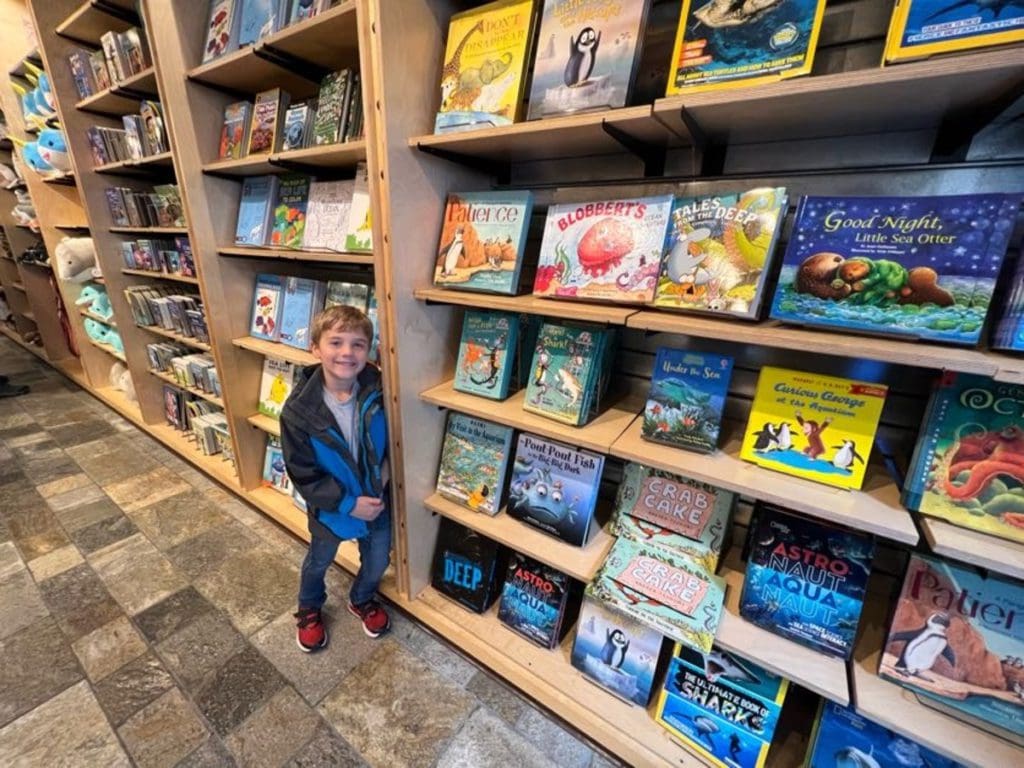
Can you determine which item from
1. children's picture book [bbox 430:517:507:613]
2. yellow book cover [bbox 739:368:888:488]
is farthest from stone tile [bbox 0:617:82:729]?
yellow book cover [bbox 739:368:888:488]

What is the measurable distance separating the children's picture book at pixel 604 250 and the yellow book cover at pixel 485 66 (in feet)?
0.97

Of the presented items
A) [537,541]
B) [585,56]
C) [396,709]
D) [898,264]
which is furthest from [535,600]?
[585,56]

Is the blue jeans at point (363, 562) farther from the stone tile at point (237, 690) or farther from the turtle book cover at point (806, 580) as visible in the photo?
the turtle book cover at point (806, 580)

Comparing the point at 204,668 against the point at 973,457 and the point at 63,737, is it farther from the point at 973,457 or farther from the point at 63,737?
the point at 973,457

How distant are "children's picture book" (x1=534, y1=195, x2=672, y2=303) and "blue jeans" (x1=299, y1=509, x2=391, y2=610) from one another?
1029 millimetres

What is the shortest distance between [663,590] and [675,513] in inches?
8.2

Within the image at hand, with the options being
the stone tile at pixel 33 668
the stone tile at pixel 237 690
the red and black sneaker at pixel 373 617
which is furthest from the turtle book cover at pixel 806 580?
the stone tile at pixel 33 668

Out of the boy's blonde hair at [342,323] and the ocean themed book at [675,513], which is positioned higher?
the boy's blonde hair at [342,323]

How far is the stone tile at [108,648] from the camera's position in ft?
4.64

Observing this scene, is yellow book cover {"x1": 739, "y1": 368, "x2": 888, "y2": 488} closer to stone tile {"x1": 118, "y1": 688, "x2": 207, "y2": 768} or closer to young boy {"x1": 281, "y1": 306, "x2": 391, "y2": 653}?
young boy {"x1": 281, "y1": 306, "x2": 391, "y2": 653}

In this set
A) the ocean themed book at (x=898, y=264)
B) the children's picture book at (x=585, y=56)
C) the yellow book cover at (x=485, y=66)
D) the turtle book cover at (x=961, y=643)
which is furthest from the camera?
the yellow book cover at (x=485, y=66)

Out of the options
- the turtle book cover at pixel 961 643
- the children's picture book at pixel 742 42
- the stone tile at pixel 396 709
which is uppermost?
the children's picture book at pixel 742 42

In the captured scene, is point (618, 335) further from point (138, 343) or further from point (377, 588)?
point (138, 343)

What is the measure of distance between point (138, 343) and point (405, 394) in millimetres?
2709
